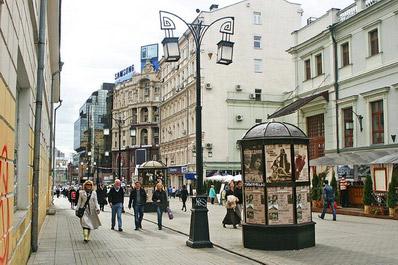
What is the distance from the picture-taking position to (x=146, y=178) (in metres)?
26.4

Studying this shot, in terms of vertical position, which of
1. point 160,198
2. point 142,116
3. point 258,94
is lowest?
point 160,198

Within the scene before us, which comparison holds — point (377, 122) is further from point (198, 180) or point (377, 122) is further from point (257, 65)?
point (257, 65)

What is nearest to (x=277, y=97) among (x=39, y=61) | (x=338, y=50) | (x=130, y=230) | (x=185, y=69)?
(x=185, y=69)

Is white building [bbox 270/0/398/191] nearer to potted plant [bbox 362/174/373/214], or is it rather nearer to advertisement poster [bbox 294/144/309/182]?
potted plant [bbox 362/174/373/214]

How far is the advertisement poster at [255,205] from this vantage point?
37.8 feet

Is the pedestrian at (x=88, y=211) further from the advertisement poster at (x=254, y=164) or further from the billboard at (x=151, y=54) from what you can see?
the billboard at (x=151, y=54)

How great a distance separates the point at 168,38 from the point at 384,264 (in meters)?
8.05

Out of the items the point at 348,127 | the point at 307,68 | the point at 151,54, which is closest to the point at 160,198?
the point at 348,127

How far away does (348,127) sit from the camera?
28156 mm

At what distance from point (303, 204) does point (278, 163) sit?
1250 millimetres

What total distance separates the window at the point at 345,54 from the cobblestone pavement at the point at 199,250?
14.8 meters

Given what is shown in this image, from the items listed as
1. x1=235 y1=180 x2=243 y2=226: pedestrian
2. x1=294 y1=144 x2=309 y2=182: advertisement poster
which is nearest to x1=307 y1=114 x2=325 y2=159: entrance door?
x1=235 y1=180 x2=243 y2=226: pedestrian

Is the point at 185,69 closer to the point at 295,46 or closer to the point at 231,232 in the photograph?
the point at 295,46

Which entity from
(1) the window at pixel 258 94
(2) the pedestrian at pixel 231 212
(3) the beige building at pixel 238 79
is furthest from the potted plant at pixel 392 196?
(1) the window at pixel 258 94
